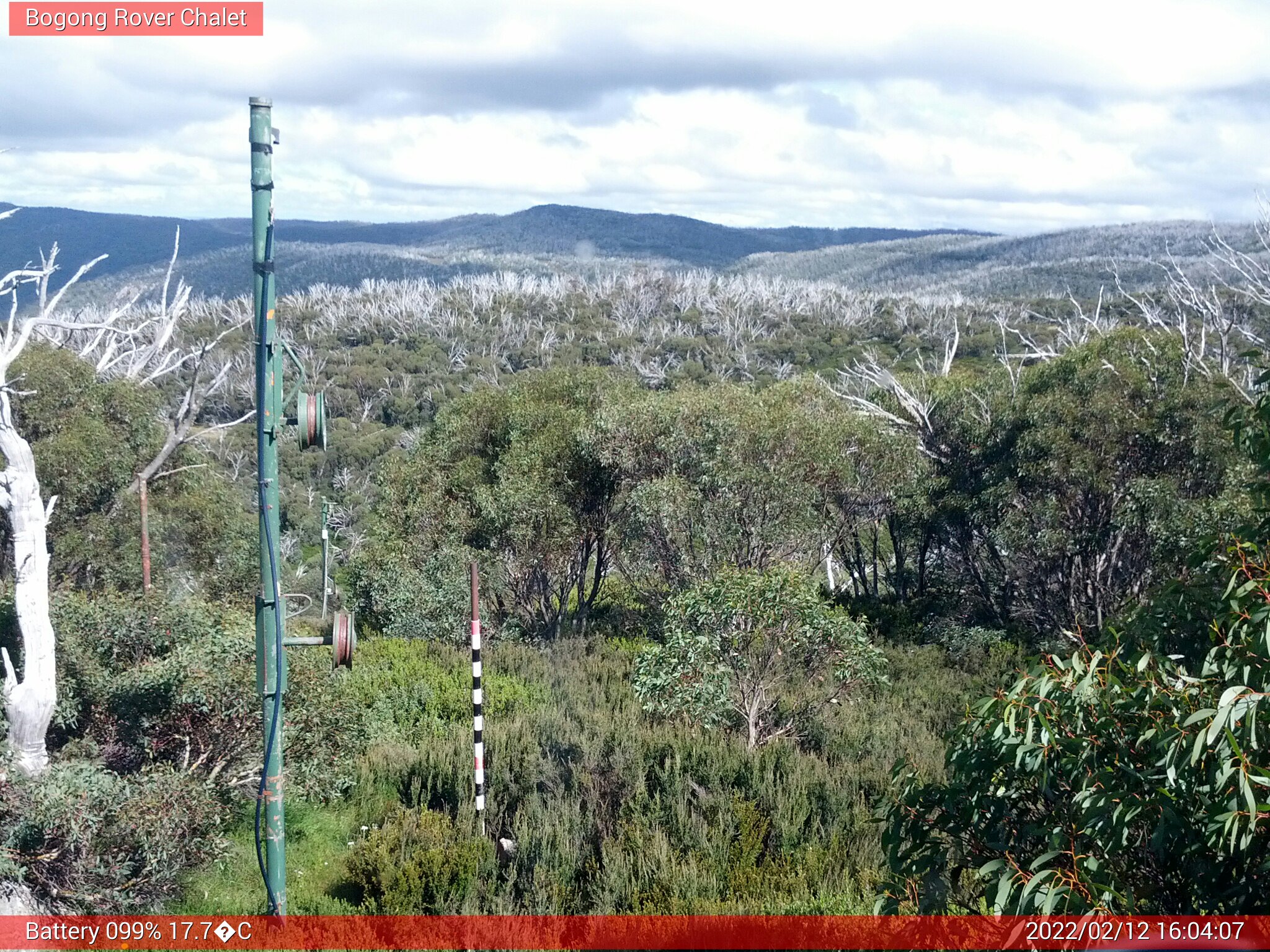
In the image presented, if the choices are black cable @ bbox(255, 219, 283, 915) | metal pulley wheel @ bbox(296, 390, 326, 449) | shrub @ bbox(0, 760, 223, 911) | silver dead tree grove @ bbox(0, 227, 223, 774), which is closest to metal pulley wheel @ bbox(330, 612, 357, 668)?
black cable @ bbox(255, 219, 283, 915)

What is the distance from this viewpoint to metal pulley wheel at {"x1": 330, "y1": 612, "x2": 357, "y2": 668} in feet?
17.6

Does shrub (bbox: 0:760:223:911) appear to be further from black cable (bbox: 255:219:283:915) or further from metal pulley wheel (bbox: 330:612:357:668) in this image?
metal pulley wheel (bbox: 330:612:357:668)

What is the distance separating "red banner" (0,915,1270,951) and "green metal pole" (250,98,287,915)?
650 millimetres

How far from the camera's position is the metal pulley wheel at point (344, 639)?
5371 millimetres

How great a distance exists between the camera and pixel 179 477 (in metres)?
16.9

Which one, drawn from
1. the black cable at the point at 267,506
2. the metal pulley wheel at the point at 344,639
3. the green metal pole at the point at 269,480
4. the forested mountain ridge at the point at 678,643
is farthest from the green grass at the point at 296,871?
the metal pulley wheel at the point at 344,639

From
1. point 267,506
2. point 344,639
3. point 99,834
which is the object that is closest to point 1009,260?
point 99,834

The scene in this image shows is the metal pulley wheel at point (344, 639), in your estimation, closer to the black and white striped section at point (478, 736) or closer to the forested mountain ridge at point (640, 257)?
the black and white striped section at point (478, 736)

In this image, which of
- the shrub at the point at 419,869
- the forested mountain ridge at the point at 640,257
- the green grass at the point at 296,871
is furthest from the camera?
the forested mountain ridge at the point at 640,257

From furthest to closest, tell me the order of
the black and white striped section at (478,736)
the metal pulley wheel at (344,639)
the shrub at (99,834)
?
the black and white striped section at (478,736) → the shrub at (99,834) → the metal pulley wheel at (344,639)

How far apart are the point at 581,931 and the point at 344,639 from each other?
235 cm

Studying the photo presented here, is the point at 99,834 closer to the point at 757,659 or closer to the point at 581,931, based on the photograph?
the point at 581,931

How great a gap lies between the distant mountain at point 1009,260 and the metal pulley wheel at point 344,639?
84.0m

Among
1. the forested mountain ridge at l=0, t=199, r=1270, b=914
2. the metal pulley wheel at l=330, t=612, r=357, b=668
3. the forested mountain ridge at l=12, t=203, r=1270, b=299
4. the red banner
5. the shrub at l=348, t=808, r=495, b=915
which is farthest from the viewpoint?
the forested mountain ridge at l=12, t=203, r=1270, b=299
